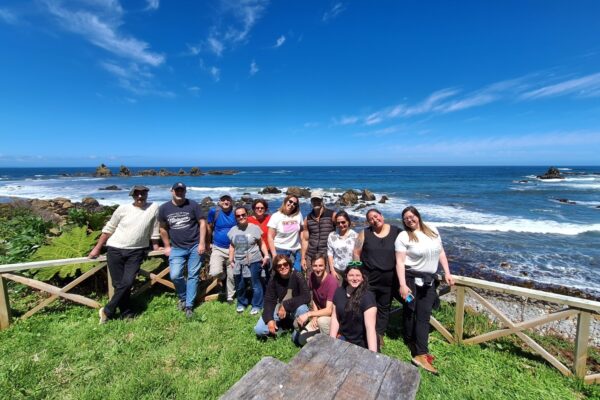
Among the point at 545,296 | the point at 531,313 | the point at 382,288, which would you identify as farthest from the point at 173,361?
the point at 531,313

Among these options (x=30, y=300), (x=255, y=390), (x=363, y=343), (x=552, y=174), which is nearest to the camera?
(x=255, y=390)

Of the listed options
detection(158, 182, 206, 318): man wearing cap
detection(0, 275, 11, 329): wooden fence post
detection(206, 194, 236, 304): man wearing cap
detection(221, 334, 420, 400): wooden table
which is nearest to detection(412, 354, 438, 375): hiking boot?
detection(221, 334, 420, 400): wooden table

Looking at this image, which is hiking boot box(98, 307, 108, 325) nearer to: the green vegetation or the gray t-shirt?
the gray t-shirt

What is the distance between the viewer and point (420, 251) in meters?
3.74

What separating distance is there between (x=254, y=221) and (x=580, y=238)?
16.7 metres

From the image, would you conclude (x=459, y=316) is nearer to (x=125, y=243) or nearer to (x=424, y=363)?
(x=424, y=363)

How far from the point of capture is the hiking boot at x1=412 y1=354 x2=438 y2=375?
12.0 ft

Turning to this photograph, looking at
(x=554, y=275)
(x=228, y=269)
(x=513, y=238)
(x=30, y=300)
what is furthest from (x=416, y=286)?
(x=513, y=238)

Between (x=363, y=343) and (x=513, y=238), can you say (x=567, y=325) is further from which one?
(x=513, y=238)

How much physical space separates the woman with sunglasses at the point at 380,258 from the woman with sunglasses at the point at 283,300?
958mm

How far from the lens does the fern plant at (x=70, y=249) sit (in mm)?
4770

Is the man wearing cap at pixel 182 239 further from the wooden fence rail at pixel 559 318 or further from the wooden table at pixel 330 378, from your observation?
the wooden fence rail at pixel 559 318

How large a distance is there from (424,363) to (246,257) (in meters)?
2.98

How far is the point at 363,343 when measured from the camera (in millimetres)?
3479
